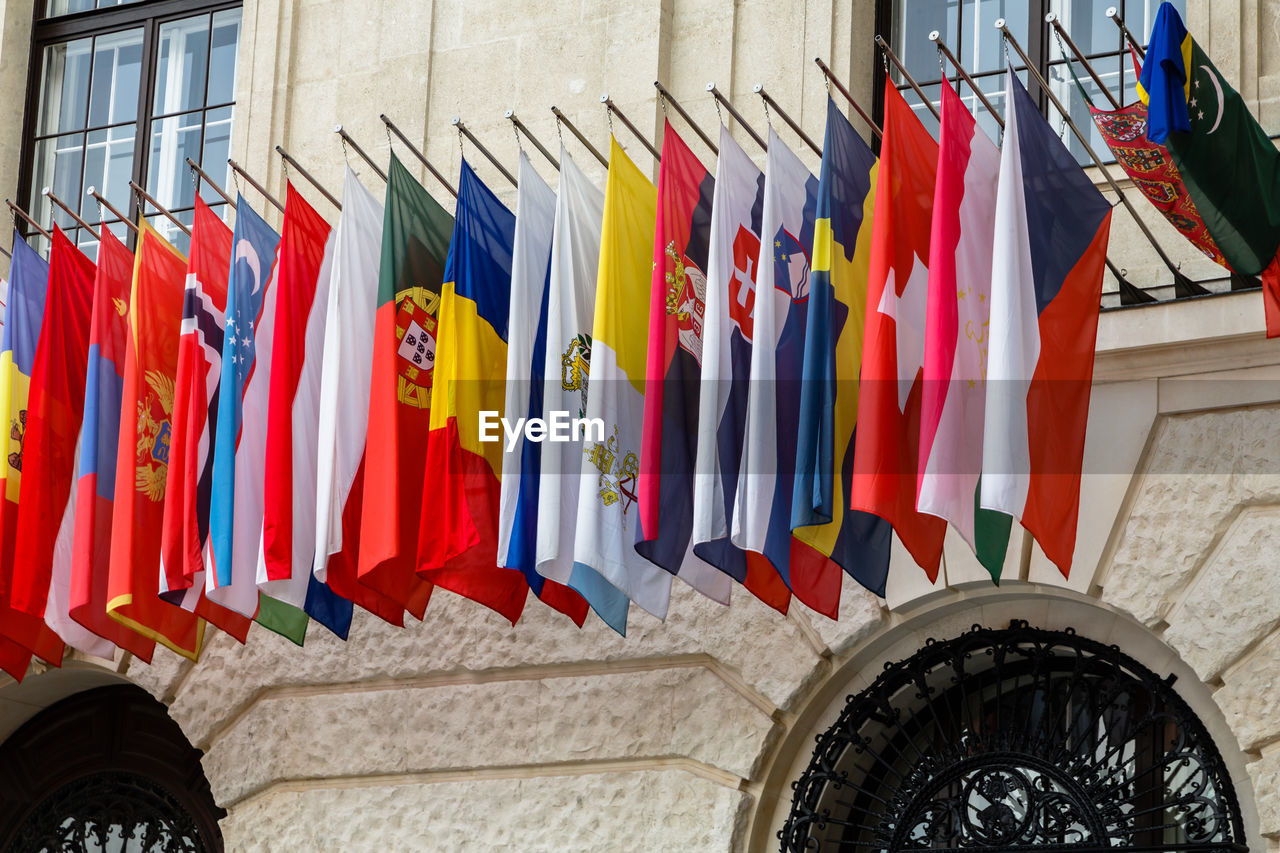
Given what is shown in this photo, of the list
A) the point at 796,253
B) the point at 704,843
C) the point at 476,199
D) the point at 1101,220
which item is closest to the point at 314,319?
the point at 476,199

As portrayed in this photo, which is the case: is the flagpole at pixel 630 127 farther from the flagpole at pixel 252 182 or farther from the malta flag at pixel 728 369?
the flagpole at pixel 252 182

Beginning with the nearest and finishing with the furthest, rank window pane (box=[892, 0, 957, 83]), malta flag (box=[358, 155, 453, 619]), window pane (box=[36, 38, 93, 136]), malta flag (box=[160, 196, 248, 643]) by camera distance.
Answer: malta flag (box=[358, 155, 453, 619])
malta flag (box=[160, 196, 248, 643])
window pane (box=[892, 0, 957, 83])
window pane (box=[36, 38, 93, 136])

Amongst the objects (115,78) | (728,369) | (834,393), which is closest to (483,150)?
(728,369)

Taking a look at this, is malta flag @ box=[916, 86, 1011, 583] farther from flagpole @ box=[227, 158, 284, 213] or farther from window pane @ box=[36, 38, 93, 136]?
window pane @ box=[36, 38, 93, 136]

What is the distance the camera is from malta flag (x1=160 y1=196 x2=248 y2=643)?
365 inches

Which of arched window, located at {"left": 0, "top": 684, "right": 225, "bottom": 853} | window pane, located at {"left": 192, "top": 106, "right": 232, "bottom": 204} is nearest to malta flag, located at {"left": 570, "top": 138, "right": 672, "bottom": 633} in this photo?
arched window, located at {"left": 0, "top": 684, "right": 225, "bottom": 853}

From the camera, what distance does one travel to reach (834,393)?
8234 mm

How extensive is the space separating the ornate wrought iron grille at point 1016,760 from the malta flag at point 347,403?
223 centimetres

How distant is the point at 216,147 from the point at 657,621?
438 cm

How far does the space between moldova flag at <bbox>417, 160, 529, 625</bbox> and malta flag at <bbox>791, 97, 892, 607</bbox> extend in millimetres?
1401

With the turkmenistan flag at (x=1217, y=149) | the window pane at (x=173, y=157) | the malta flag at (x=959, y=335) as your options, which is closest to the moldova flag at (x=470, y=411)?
the malta flag at (x=959, y=335)

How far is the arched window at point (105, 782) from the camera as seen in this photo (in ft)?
36.9

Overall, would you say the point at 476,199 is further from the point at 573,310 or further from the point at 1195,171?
the point at 1195,171

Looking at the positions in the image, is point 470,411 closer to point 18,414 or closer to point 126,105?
point 18,414
